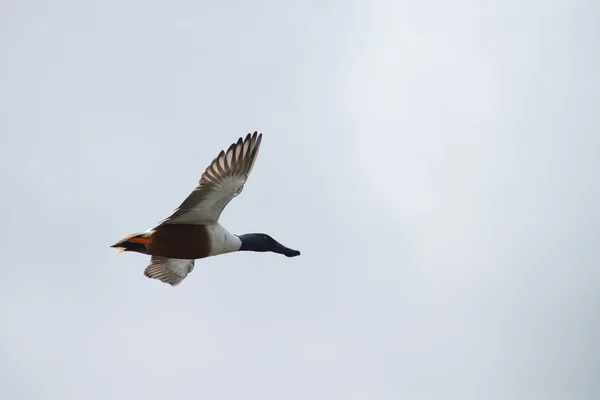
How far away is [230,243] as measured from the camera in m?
19.3

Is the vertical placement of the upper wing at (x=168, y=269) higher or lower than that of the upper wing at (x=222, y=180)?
lower

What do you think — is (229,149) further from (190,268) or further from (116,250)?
(190,268)

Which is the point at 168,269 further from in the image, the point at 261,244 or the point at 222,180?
the point at 222,180

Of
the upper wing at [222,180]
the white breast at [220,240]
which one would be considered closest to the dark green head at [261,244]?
the white breast at [220,240]

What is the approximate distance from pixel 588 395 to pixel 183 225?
184079 mm

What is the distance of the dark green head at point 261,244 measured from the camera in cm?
2019

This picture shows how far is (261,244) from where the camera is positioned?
20.4 meters

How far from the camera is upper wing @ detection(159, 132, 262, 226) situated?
17.9m

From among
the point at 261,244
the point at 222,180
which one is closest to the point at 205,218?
the point at 222,180

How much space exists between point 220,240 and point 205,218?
67 cm

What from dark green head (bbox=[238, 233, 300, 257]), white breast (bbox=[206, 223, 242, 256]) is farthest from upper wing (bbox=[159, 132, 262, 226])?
dark green head (bbox=[238, 233, 300, 257])

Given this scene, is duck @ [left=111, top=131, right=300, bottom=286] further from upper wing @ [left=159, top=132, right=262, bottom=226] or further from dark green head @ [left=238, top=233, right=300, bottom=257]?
dark green head @ [left=238, top=233, right=300, bottom=257]

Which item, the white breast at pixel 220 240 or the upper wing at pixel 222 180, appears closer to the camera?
the upper wing at pixel 222 180

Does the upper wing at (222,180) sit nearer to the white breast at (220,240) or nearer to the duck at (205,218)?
the duck at (205,218)
